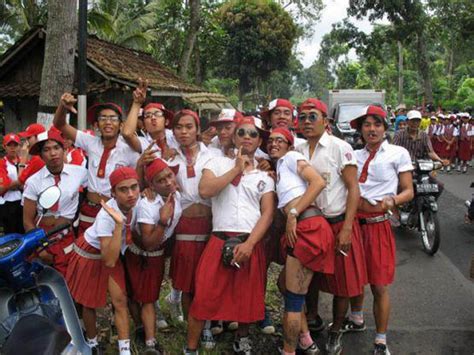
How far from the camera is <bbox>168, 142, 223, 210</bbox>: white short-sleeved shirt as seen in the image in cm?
382

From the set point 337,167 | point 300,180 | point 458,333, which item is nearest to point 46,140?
point 300,180

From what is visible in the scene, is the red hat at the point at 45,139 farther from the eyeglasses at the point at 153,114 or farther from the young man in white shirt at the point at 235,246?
the young man in white shirt at the point at 235,246

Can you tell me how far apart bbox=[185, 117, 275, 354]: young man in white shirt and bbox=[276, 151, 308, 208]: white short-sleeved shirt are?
13 centimetres

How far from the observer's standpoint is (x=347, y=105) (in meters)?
16.6

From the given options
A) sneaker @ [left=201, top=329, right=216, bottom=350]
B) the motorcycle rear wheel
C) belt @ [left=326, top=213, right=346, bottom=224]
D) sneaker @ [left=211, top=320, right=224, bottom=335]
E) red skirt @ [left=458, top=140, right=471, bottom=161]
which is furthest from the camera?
red skirt @ [left=458, top=140, right=471, bottom=161]

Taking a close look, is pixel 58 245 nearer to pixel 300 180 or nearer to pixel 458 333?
pixel 300 180

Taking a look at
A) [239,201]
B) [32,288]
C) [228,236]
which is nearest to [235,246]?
[228,236]

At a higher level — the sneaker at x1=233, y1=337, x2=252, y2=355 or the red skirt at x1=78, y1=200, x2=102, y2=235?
the red skirt at x1=78, y1=200, x2=102, y2=235

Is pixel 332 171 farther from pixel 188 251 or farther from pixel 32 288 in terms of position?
pixel 32 288

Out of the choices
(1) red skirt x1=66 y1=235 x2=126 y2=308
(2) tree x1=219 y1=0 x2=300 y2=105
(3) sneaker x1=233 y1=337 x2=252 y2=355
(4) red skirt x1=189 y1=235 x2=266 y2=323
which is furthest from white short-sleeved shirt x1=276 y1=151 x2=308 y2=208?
(2) tree x1=219 y1=0 x2=300 y2=105

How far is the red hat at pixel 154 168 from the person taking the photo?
3590mm

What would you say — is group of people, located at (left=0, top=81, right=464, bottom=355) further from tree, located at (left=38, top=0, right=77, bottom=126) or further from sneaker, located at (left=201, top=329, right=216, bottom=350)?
tree, located at (left=38, top=0, right=77, bottom=126)

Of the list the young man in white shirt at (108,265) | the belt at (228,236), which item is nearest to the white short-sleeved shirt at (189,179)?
the belt at (228,236)

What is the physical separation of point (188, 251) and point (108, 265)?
713 mm
